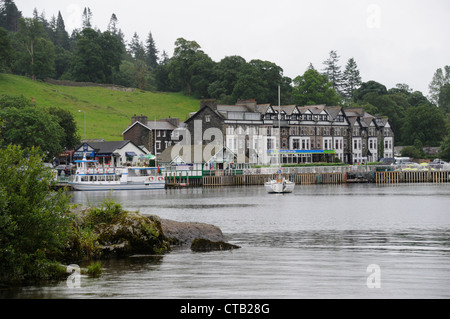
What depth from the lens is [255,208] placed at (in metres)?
53.2

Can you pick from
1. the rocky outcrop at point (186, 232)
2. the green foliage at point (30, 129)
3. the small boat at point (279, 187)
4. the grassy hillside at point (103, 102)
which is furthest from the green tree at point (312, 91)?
the rocky outcrop at point (186, 232)

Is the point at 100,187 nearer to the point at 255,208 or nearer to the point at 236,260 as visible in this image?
the point at 255,208

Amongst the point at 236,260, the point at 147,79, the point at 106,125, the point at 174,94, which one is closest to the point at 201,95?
the point at 174,94

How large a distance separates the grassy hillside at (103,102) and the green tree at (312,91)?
90.6ft

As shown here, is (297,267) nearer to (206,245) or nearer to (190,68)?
(206,245)

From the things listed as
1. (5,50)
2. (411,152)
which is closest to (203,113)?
(411,152)

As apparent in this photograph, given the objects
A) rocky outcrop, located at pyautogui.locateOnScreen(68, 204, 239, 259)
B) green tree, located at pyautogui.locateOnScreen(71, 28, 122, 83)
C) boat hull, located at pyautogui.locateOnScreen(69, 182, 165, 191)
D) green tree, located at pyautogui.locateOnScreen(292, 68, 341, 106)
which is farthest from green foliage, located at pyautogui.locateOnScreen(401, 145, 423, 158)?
rocky outcrop, located at pyautogui.locateOnScreen(68, 204, 239, 259)

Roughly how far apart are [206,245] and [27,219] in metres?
8.94

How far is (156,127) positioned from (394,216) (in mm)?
83812

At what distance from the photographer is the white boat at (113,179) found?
9044 centimetres

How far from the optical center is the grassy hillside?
448 feet

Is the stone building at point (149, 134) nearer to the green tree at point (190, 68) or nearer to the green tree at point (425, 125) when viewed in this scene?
the green tree at point (190, 68)

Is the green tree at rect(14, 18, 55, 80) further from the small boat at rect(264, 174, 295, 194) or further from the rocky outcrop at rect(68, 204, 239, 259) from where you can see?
the rocky outcrop at rect(68, 204, 239, 259)

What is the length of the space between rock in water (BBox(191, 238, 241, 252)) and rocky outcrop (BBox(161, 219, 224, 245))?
99 centimetres
